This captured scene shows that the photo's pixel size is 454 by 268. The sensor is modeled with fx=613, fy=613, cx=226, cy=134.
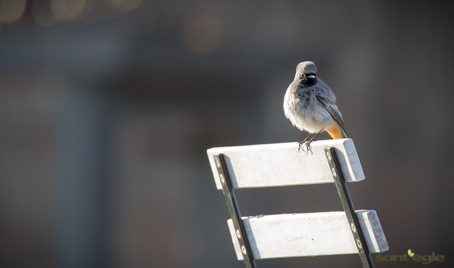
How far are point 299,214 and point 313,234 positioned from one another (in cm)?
11

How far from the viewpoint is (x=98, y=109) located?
19.5 feet

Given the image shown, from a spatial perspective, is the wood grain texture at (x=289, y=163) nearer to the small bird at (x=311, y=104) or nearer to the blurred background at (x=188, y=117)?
the small bird at (x=311, y=104)

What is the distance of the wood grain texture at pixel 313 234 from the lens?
2.43 meters

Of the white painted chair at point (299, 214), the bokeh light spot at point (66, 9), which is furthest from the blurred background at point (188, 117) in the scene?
the white painted chair at point (299, 214)

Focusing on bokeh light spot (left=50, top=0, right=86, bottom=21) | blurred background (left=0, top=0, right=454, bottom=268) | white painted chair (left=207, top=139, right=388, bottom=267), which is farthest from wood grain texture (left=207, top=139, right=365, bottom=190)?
bokeh light spot (left=50, top=0, right=86, bottom=21)

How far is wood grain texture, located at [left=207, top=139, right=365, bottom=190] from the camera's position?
2.41 metres

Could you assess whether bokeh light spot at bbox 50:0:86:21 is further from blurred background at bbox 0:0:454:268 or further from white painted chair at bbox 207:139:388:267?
white painted chair at bbox 207:139:388:267

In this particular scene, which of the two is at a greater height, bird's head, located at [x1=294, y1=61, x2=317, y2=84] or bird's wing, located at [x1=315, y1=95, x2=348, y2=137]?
bird's head, located at [x1=294, y1=61, x2=317, y2=84]

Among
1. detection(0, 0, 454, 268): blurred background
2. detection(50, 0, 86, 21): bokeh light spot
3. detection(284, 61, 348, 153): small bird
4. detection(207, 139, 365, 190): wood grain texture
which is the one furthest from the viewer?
detection(50, 0, 86, 21): bokeh light spot

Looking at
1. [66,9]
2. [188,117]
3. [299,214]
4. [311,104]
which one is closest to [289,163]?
[299,214]

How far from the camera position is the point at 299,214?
259cm

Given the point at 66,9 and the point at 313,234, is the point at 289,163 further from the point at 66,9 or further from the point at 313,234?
the point at 66,9

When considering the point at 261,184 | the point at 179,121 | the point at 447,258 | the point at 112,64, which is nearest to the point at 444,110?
the point at 447,258

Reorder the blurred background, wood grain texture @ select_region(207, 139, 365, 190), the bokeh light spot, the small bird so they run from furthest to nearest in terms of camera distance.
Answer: the bokeh light spot
the blurred background
the small bird
wood grain texture @ select_region(207, 139, 365, 190)
